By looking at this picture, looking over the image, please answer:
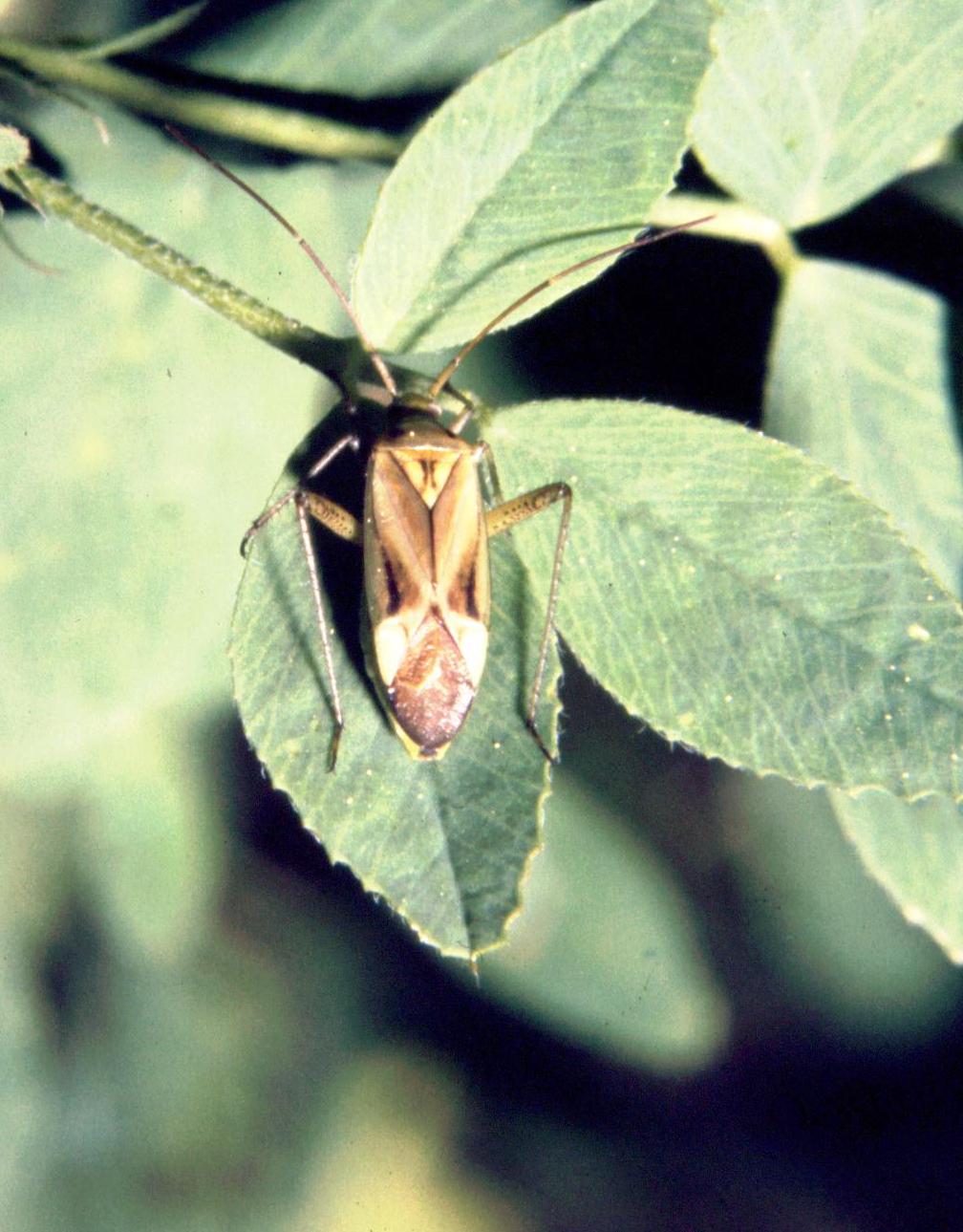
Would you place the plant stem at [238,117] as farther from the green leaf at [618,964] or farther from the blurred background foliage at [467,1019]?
the green leaf at [618,964]

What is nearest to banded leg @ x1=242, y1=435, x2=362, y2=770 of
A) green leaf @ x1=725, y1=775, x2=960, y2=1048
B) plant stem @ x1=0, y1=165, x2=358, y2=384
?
plant stem @ x1=0, y1=165, x2=358, y2=384

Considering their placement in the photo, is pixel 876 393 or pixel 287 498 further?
pixel 876 393

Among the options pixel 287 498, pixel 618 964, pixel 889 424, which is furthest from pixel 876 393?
pixel 618 964

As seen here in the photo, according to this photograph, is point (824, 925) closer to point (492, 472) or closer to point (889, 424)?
point (889, 424)

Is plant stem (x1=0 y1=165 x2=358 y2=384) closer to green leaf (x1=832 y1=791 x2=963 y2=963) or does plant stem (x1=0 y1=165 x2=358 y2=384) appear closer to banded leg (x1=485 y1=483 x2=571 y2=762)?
banded leg (x1=485 y1=483 x2=571 y2=762)

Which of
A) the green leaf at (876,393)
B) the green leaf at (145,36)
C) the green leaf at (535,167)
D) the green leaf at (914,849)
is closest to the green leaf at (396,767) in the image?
the green leaf at (535,167)

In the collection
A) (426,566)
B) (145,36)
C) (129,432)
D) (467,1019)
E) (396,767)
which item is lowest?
(467,1019)

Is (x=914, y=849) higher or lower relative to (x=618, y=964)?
higher

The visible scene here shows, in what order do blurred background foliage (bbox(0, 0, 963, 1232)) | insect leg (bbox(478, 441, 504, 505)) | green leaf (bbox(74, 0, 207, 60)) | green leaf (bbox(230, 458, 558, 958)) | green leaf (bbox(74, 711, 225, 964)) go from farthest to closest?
blurred background foliage (bbox(0, 0, 963, 1232)), green leaf (bbox(74, 711, 225, 964)), green leaf (bbox(74, 0, 207, 60)), insect leg (bbox(478, 441, 504, 505)), green leaf (bbox(230, 458, 558, 958))
